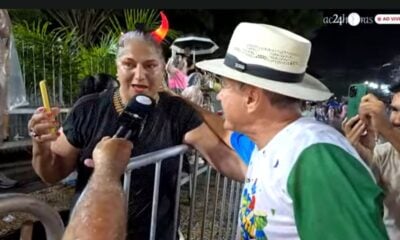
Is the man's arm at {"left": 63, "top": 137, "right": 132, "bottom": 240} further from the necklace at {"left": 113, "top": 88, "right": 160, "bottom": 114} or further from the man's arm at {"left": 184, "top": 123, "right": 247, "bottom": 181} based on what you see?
the man's arm at {"left": 184, "top": 123, "right": 247, "bottom": 181}

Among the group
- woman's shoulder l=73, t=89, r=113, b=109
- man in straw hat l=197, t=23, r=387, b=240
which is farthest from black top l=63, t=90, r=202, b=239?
man in straw hat l=197, t=23, r=387, b=240

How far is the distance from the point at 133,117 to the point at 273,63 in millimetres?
285

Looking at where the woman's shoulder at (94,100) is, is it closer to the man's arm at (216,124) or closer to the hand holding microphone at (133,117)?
the hand holding microphone at (133,117)

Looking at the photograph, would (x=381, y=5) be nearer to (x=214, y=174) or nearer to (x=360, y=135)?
(x=360, y=135)

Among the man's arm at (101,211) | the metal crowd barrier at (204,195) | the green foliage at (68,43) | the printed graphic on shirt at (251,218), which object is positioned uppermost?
the green foliage at (68,43)

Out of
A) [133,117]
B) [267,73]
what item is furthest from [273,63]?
[133,117]

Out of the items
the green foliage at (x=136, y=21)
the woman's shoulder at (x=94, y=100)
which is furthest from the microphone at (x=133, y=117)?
the green foliage at (x=136, y=21)

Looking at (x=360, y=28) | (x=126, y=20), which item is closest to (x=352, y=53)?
(x=360, y=28)

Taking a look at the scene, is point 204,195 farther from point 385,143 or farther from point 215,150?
point 385,143

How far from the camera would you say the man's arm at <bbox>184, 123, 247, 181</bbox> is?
1.07 metres

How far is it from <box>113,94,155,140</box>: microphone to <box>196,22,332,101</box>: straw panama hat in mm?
194

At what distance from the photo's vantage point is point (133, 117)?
2.80 ft

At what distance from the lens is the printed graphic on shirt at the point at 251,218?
26.0 inches

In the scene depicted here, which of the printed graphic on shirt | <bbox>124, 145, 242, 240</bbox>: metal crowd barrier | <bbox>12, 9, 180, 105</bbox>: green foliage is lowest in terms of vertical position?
<bbox>124, 145, 242, 240</bbox>: metal crowd barrier
